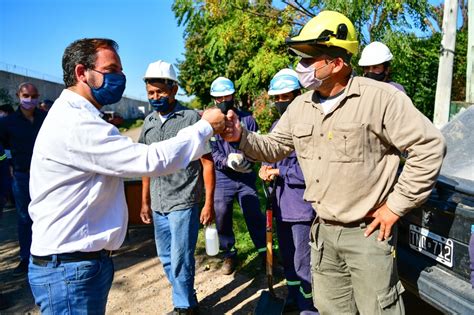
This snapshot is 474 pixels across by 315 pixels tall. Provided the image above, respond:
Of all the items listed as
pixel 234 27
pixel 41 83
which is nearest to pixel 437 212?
pixel 234 27

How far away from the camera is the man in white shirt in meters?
1.93

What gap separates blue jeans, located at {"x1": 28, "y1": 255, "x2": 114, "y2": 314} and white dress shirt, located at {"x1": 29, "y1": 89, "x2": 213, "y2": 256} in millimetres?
81

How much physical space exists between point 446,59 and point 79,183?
21.2 feet

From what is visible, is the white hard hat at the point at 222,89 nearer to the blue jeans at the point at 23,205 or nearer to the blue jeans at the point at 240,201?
the blue jeans at the point at 240,201

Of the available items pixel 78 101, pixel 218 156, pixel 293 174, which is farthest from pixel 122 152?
pixel 218 156

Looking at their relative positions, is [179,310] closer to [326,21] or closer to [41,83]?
[326,21]

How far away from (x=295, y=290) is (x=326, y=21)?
2.34 m

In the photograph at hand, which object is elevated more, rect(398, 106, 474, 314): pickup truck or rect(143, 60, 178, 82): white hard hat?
rect(143, 60, 178, 82): white hard hat

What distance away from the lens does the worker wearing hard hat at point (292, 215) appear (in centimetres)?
332

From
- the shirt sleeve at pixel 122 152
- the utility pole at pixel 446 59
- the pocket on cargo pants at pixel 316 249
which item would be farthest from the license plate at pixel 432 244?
the utility pole at pixel 446 59

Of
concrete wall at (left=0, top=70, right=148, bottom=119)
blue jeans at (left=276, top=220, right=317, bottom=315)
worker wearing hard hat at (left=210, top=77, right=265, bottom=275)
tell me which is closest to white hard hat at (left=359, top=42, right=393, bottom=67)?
worker wearing hard hat at (left=210, top=77, right=265, bottom=275)

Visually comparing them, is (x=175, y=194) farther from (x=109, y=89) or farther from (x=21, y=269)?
(x=21, y=269)

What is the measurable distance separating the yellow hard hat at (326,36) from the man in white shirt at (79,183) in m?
0.84

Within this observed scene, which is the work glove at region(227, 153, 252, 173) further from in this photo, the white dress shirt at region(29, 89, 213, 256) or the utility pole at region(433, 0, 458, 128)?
the utility pole at region(433, 0, 458, 128)
